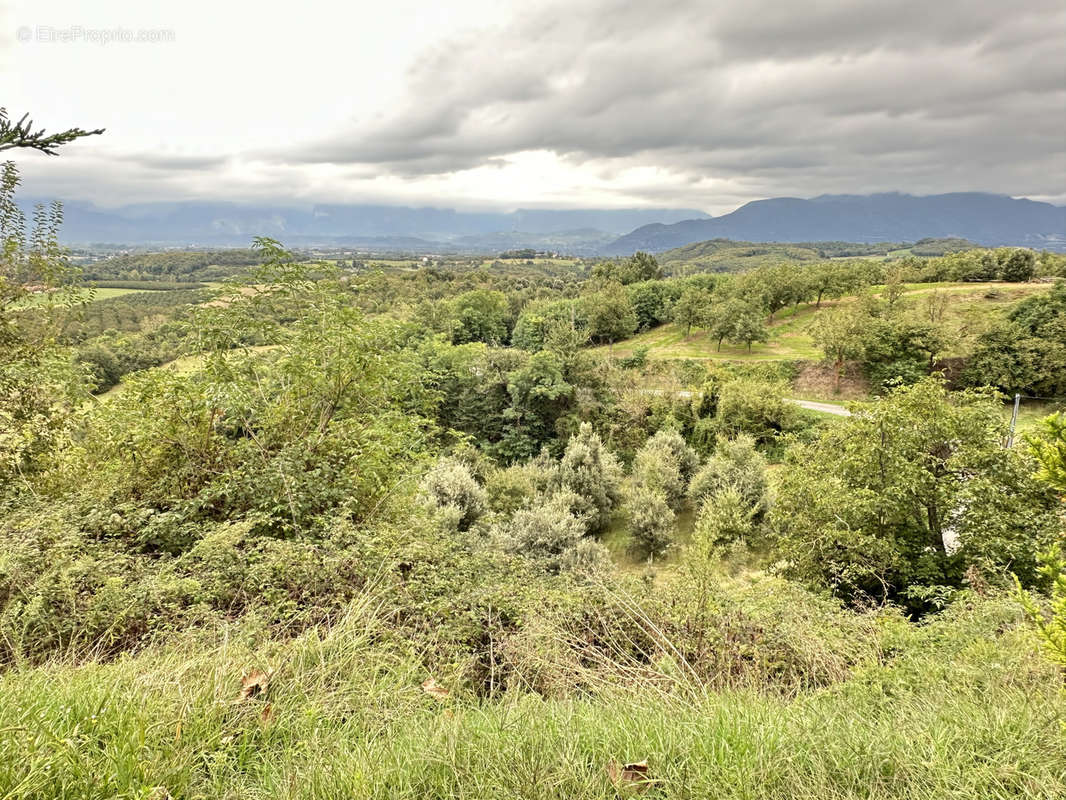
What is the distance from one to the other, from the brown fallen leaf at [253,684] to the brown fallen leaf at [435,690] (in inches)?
38.4

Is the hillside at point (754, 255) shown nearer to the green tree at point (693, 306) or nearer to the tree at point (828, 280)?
the tree at point (828, 280)

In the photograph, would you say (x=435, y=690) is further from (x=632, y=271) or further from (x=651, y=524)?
(x=632, y=271)

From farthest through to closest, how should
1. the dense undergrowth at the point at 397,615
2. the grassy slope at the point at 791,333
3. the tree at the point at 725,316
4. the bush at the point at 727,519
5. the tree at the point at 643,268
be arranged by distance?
1. the tree at the point at 643,268
2. the tree at the point at 725,316
3. the grassy slope at the point at 791,333
4. the bush at the point at 727,519
5. the dense undergrowth at the point at 397,615

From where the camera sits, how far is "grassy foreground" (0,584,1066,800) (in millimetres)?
1947

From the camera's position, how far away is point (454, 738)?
2.19m

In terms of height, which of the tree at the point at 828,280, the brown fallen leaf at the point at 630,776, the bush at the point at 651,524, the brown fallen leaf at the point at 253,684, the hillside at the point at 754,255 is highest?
the hillside at the point at 754,255

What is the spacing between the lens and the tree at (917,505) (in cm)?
845

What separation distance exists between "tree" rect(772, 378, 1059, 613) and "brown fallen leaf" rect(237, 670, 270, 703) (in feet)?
30.2

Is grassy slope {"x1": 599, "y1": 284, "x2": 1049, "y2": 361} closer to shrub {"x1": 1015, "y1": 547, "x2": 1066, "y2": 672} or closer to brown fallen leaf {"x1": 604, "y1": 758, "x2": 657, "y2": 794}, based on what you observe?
shrub {"x1": 1015, "y1": 547, "x2": 1066, "y2": 672}

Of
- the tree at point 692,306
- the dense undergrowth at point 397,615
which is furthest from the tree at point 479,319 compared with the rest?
the dense undergrowth at point 397,615

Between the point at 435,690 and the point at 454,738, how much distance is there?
108cm

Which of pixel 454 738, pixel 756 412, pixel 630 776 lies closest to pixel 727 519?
pixel 756 412

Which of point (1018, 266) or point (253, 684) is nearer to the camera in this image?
point (253, 684)

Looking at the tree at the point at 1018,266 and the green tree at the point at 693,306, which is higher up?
the tree at the point at 1018,266
